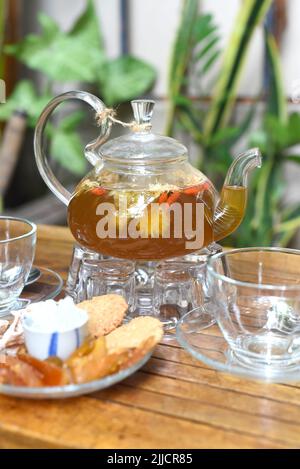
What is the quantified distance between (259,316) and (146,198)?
194 mm

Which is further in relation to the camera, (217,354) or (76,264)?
(76,264)

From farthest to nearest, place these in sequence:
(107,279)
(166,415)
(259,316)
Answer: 1. (107,279)
2. (259,316)
3. (166,415)

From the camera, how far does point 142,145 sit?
814 millimetres

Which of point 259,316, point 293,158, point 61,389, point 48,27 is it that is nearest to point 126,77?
point 48,27

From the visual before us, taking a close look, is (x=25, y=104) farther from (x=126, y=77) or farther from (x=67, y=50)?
(x=126, y=77)

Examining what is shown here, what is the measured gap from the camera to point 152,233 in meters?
0.77

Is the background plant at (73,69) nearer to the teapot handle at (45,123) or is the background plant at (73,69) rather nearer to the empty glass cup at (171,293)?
the teapot handle at (45,123)

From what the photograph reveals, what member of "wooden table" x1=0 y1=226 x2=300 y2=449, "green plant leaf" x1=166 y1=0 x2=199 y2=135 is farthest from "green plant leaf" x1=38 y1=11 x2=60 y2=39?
"wooden table" x1=0 y1=226 x2=300 y2=449

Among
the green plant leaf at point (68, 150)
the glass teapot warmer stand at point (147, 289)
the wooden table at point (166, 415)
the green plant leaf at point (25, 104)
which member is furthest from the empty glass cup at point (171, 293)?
the green plant leaf at point (25, 104)

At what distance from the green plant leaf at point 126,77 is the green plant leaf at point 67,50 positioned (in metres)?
0.04

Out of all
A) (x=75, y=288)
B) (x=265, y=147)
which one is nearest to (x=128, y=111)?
(x=265, y=147)

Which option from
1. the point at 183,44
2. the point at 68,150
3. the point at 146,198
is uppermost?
the point at 183,44

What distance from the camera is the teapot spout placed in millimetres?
832

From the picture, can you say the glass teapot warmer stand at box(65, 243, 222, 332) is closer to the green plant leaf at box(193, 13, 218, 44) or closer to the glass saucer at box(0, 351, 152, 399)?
the glass saucer at box(0, 351, 152, 399)
